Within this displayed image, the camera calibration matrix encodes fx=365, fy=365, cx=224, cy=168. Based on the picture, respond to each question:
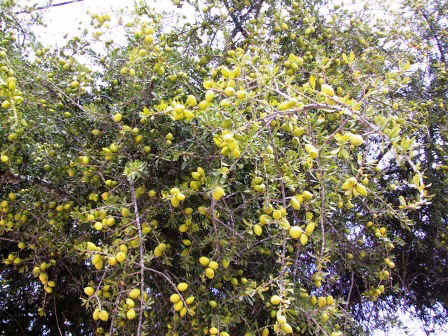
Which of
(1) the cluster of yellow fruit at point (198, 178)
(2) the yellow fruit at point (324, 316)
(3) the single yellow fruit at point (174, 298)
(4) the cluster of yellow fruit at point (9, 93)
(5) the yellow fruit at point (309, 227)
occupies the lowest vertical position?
(2) the yellow fruit at point (324, 316)

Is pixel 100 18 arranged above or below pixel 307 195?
above

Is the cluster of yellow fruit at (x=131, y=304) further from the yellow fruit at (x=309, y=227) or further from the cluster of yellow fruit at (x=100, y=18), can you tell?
the cluster of yellow fruit at (x=100, y=18)

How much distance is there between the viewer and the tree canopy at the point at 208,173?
1.24 m

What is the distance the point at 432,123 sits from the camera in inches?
102

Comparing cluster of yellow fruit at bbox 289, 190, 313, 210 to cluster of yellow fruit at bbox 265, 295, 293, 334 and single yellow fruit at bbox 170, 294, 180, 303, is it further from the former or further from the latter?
single yellow fruit at bbox 170, 294, 180, 303

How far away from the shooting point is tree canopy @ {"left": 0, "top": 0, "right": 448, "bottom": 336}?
1.24 meters

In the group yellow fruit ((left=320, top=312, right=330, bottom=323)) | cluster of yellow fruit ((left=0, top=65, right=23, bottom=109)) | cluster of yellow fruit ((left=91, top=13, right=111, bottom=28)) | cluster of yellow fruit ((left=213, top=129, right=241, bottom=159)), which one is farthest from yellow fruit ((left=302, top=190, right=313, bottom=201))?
cluster of yellow fruit ((left=91, top=13, right=111, bottom=28))

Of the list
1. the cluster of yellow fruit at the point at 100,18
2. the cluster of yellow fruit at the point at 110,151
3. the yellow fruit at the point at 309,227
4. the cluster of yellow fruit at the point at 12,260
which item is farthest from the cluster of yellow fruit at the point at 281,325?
the cluster of yellow fruit at the point at 100,18

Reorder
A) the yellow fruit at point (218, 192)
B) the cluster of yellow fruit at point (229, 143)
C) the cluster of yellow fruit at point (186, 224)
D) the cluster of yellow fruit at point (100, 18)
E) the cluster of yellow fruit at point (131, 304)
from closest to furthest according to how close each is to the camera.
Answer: the cluster of yellow fruit at point (229, 143), the yellow fruit at point (218, 192), the cluster of yellow fruit at point (131, 304), the cluster of yellow fruit at point (186, 224), the cluster of yellow fruit at point (100, 18)

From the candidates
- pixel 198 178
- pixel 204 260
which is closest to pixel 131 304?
pixel 204 260

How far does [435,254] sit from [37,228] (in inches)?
101

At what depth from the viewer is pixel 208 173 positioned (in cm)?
145

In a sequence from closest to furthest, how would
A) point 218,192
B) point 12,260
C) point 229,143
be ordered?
point 229,143
point 218,192
point 12,260

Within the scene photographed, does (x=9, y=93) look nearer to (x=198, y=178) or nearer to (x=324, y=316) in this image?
(x=198, y=178)
